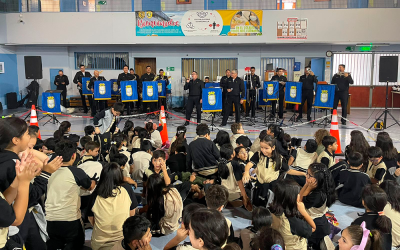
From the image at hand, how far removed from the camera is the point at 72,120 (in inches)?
578

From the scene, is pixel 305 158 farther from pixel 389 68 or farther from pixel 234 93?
pixel 389 68

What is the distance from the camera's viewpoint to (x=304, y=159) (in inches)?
239

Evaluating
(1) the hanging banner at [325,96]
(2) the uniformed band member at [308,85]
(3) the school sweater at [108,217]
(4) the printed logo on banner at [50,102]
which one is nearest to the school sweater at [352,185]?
(3) the school sweater at [108,217]

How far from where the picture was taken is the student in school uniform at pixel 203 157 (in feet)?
19.4

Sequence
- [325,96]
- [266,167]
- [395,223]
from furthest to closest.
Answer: [325,96]
[266,167]
[395,223]

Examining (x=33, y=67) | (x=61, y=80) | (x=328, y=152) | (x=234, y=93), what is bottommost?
(x=328, y=152)

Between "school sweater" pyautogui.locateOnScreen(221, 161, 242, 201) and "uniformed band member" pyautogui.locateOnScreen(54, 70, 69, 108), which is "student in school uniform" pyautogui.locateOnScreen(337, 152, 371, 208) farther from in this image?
"uniformed band member" pyautogui.locateOnScreen(54, 70, 69, 108)

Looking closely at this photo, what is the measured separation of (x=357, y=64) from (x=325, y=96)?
6496mm

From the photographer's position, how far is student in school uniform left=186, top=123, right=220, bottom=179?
5.91 m

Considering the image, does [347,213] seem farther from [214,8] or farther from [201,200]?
[214,8]

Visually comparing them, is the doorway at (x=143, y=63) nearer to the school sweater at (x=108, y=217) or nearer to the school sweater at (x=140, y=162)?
the school sweater at (x=140, y=162)

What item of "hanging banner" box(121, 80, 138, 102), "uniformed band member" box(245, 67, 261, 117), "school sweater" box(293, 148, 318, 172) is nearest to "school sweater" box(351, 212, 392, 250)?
"school sweater" box(293, 148, 318, 172)

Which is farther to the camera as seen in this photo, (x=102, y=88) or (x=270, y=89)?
(x=102, y=88)

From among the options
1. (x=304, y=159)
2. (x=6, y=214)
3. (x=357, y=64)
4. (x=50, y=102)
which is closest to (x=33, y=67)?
(x=50, y=102)
